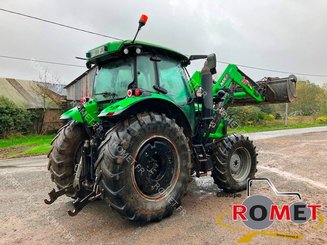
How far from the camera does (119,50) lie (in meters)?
4.19

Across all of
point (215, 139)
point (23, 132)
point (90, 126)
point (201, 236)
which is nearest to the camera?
point (201, 236)

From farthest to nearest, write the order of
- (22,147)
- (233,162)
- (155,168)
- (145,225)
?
(22,147) < (233,162) < (155,168) < (145,225)

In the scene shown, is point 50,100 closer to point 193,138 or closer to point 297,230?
point 193,138

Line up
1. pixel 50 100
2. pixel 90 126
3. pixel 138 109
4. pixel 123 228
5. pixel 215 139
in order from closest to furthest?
pixel 123 228
pixel 138 109
pixel 90 126
pixel 215 139
pixel 50 100

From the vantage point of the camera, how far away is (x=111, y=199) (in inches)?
140

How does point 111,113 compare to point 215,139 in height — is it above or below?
above

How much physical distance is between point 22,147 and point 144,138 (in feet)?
44.1

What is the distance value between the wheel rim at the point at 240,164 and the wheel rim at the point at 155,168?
5.58ft

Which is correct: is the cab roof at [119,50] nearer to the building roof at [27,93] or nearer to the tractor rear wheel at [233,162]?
the tractor rear wheel at [233,162]

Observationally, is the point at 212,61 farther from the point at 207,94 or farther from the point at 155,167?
the point at 155,167

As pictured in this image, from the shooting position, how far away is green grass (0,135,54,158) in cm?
1280

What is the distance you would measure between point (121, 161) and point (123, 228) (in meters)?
0.90

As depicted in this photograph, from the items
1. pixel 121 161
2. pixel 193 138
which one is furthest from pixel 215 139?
pixel 121 161

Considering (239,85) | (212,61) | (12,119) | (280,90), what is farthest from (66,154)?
(12,119)
